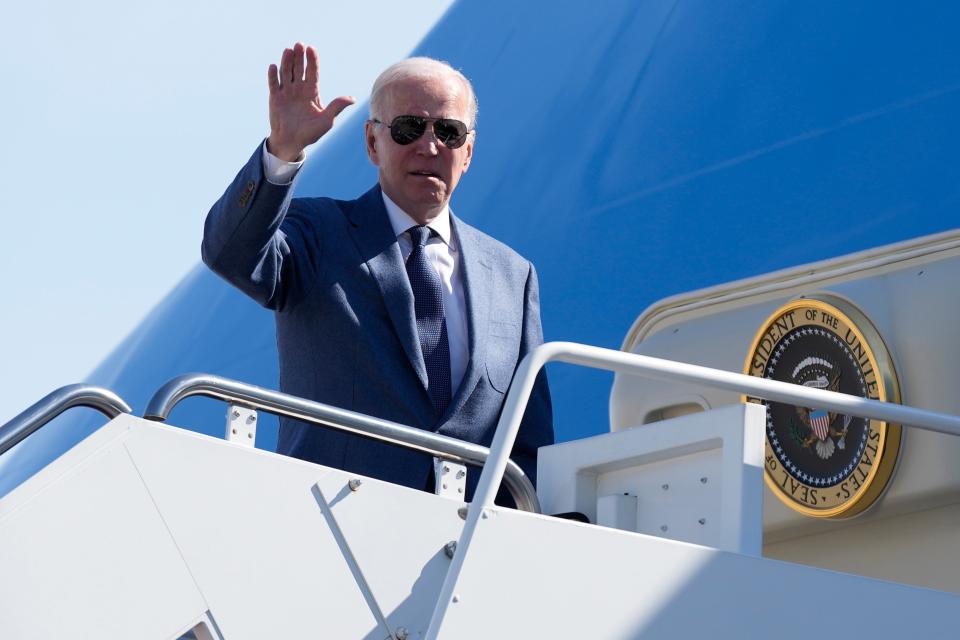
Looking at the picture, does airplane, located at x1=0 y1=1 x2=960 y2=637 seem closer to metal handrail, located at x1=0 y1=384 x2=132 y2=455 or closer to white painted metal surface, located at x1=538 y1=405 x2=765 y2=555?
white painted metal surface, located at x1=538 y1=405 x2=765 y2=555

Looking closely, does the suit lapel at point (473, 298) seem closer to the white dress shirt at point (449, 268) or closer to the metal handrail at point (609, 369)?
the white dress shirt at point (449, 268)

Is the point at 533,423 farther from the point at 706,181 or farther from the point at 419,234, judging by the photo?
the point at 706,181

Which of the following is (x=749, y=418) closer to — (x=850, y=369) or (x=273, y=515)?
(x=273, y=515)

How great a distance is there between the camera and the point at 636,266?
898 cm

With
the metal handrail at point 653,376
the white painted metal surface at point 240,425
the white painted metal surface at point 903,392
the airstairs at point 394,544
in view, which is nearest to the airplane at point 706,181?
the white painted metal surface at point 903,392

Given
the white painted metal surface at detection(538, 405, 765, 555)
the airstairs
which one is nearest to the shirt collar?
the white painted metal surface at detection(538, 405, 765, 555)

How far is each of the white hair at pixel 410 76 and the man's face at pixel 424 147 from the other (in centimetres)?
1

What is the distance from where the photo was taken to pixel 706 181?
8.70 metres

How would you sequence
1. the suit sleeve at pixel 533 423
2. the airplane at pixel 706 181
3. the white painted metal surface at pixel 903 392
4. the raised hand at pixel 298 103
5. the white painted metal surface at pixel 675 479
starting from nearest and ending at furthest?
the white painted metal surface at pixel 675 479, the raised hand at pixel 298 103, the suit sleeve at pixel 533 423, the white painted metal surface at pixel 903 392, the airplane at pixel 706 181

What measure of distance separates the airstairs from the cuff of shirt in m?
0.63

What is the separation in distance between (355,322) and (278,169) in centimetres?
44

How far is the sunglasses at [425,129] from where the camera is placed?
372 centimetres

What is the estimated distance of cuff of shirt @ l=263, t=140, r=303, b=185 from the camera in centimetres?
340

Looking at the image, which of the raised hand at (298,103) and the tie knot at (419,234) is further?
the tie knot at (419,234)
